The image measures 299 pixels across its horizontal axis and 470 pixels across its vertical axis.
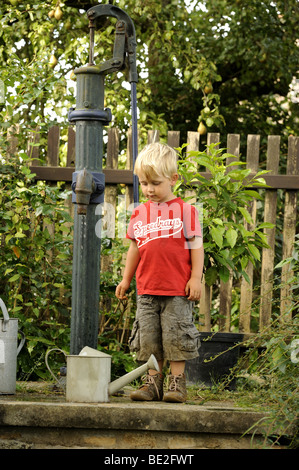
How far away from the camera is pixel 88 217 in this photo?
10.2 ft

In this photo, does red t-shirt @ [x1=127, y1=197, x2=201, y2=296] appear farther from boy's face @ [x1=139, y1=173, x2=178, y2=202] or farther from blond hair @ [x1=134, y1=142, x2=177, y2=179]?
blond hair @ [x1=134, y1=142, x2=177, y2=179]

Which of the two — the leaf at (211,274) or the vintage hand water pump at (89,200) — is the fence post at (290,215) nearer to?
the leaf at (211,274)

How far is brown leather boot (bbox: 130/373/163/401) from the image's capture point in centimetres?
296

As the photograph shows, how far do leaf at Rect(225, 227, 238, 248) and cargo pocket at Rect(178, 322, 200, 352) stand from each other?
0.71 meters

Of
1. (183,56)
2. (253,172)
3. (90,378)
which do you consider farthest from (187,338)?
(183,56)

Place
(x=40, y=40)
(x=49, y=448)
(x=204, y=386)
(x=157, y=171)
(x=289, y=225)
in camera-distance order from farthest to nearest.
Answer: (x=40, y=40) < (x=289, y=225) < (x=204, y=386) < (x=157, y=171) < (x=49, y=448)

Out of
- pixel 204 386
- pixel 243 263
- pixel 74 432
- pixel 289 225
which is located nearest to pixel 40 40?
pixel 289 225

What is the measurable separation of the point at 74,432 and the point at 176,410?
382 mm

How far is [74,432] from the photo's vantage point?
2543 millimetres

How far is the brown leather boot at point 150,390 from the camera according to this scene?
9.71 feet

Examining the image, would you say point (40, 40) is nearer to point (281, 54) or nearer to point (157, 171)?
point (281, 54)

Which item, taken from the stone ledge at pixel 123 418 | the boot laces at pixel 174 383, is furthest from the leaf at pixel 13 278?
the stone ledge at pixel 123 418
